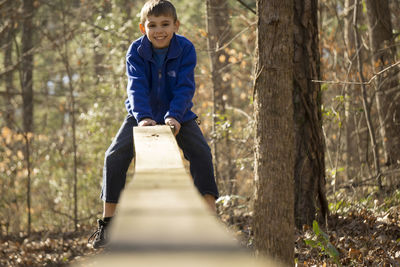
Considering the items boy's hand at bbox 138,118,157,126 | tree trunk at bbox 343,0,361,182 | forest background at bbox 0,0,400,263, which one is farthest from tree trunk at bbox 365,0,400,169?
boy's hand at bbox 138,118,157,126

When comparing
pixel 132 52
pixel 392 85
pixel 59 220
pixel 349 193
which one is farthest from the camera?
pixel 59 220

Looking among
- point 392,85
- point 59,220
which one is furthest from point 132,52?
point 59,220

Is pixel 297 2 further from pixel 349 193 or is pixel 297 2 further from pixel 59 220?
pixel 59 220

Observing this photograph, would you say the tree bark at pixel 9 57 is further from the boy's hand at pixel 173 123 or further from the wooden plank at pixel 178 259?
the wooden plank at pixel 178 259

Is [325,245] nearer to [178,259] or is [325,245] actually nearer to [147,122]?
[147,122]

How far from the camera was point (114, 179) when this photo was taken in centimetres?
410

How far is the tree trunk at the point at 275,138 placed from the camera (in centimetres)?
338

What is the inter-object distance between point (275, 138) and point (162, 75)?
1.31m

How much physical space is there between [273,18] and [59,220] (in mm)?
7881

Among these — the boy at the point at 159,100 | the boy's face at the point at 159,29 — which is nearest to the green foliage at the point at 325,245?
the boy at the point at 159,100

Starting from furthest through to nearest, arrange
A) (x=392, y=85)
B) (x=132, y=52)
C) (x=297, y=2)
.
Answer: (x=392, y=85)
(x=297, y=2)
(x=132, y=52)

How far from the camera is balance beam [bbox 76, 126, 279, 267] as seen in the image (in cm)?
111

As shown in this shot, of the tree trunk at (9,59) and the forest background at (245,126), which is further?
the tree trunk at (9,59)

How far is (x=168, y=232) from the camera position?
48.8 inches
